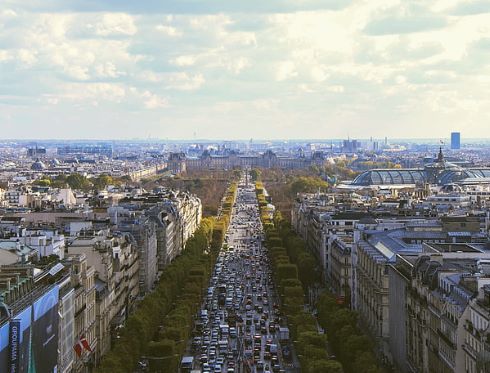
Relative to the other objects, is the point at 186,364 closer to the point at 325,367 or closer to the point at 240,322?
the point at 325,367

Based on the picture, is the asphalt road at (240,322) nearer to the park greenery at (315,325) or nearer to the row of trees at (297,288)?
the row of trees at (297,288)

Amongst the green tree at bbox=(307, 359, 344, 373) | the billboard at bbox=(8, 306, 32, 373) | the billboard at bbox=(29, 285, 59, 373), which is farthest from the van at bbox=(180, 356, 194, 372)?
the billboard at bbox=(8, 306, 32, 373)

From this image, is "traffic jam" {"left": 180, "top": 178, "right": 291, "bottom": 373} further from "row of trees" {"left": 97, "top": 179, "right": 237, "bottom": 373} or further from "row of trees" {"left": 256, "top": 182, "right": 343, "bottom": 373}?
"row of trees" {"left": 256, "top": 182, "right": 343, "bottom": 373}

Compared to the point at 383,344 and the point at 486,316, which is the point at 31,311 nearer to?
the point at 486,316

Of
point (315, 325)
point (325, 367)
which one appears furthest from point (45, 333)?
point (315, 325)

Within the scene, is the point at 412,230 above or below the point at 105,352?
above

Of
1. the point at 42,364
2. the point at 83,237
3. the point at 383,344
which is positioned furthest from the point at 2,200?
the point at 42,364

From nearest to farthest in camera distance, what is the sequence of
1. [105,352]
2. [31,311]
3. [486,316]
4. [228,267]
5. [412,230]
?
[486,316], [31,311], [105,352], [412,230], [228,267]
